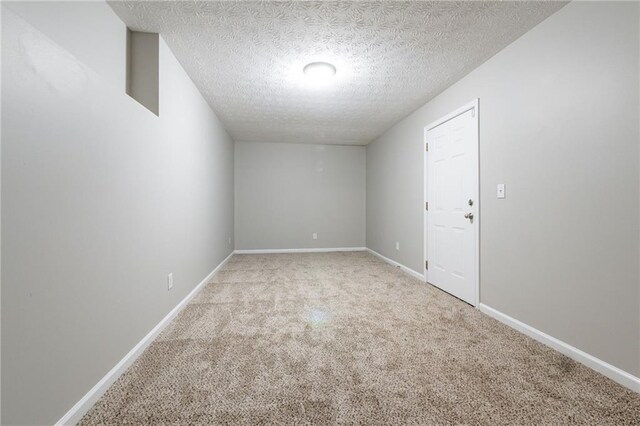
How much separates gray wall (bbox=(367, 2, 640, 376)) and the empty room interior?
1 cm

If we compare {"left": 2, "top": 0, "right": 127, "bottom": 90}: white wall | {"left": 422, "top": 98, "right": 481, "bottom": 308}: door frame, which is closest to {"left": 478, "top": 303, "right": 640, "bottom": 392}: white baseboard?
{"left": 422, "top": 98, "right": 481, "bottom": 308}: door frame

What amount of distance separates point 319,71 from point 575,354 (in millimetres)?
2869

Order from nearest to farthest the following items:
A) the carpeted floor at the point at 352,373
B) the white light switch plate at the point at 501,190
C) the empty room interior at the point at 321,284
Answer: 1. the empty room interior at the point at 321,284
2. the carpeted floor at the point at 352,373
3. the white light switch plate at the point at 501,190

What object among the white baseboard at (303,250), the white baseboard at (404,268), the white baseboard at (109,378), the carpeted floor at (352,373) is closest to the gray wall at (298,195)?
the white baseboard at (303,250)

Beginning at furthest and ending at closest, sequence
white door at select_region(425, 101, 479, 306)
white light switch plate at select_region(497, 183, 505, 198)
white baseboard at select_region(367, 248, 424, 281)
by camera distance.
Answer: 1. white baseboard at select_region(367, 248, 424, 281)
2. white door at select_region(425, 101, 479, 306)
3. white light switch plate at select_region(497, 183, 505, 198)

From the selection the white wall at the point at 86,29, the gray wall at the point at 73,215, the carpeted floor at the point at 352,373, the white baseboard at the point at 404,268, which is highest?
the white wall at the point at 86,29

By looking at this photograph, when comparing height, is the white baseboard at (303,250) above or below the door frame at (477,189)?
below

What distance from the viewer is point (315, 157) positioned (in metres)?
5.66

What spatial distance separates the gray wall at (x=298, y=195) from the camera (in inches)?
216

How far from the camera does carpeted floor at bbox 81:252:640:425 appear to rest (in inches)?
47.3

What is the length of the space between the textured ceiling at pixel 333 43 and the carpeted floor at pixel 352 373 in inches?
89.7

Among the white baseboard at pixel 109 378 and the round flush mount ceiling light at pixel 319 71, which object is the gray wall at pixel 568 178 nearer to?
the round flush mount ceiling light at pixel 319 71

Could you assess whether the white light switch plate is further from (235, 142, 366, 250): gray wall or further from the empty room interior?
(235, 142, 366, 250): gray wall

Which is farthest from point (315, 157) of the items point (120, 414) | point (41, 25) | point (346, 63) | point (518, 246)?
point (120, 414)
